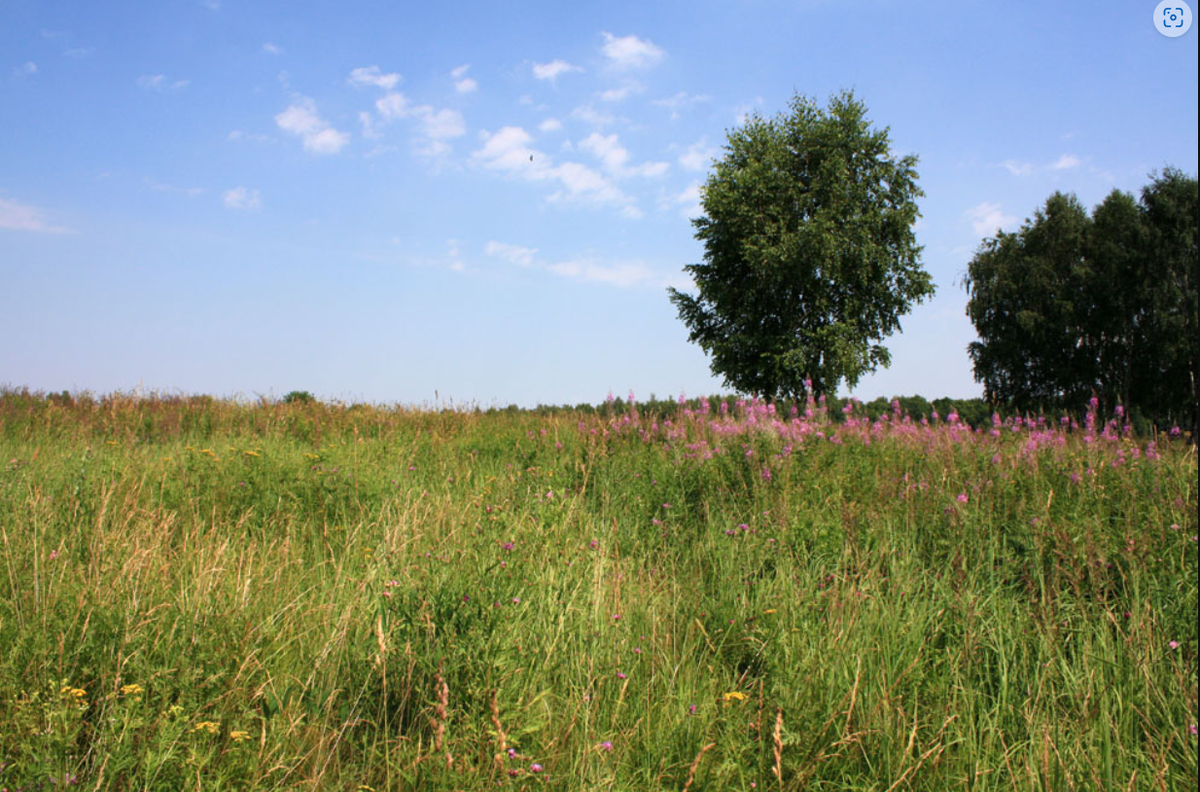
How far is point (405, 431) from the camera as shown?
34.8 ft

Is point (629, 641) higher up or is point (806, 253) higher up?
point (806, 253)

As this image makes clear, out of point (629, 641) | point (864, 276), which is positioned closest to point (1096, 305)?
point (864, 276)

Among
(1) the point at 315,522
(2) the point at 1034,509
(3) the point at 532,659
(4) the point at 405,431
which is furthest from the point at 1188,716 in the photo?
(4) the point at 405,431

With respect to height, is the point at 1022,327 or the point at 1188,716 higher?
the point at 1022,327

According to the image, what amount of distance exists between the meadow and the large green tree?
1887cm

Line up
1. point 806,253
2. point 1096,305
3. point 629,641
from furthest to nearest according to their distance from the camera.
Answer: point 1096,305 < point 806,253 < point 629,641

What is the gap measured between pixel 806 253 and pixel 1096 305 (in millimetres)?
14588

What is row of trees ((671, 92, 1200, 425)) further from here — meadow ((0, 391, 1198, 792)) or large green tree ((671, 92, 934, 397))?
meadow ((0, 391, 1198, 792))

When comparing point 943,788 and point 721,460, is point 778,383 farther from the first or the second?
point 943,788

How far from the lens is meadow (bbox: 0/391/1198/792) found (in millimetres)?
2459

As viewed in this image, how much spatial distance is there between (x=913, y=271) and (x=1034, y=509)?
23078 mm

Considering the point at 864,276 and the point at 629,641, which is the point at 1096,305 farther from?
the point at 629,641

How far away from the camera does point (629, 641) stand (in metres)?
3.23

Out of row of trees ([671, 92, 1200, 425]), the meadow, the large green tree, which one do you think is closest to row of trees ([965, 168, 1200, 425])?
row of trees ([671, 92, 1200, 425])
